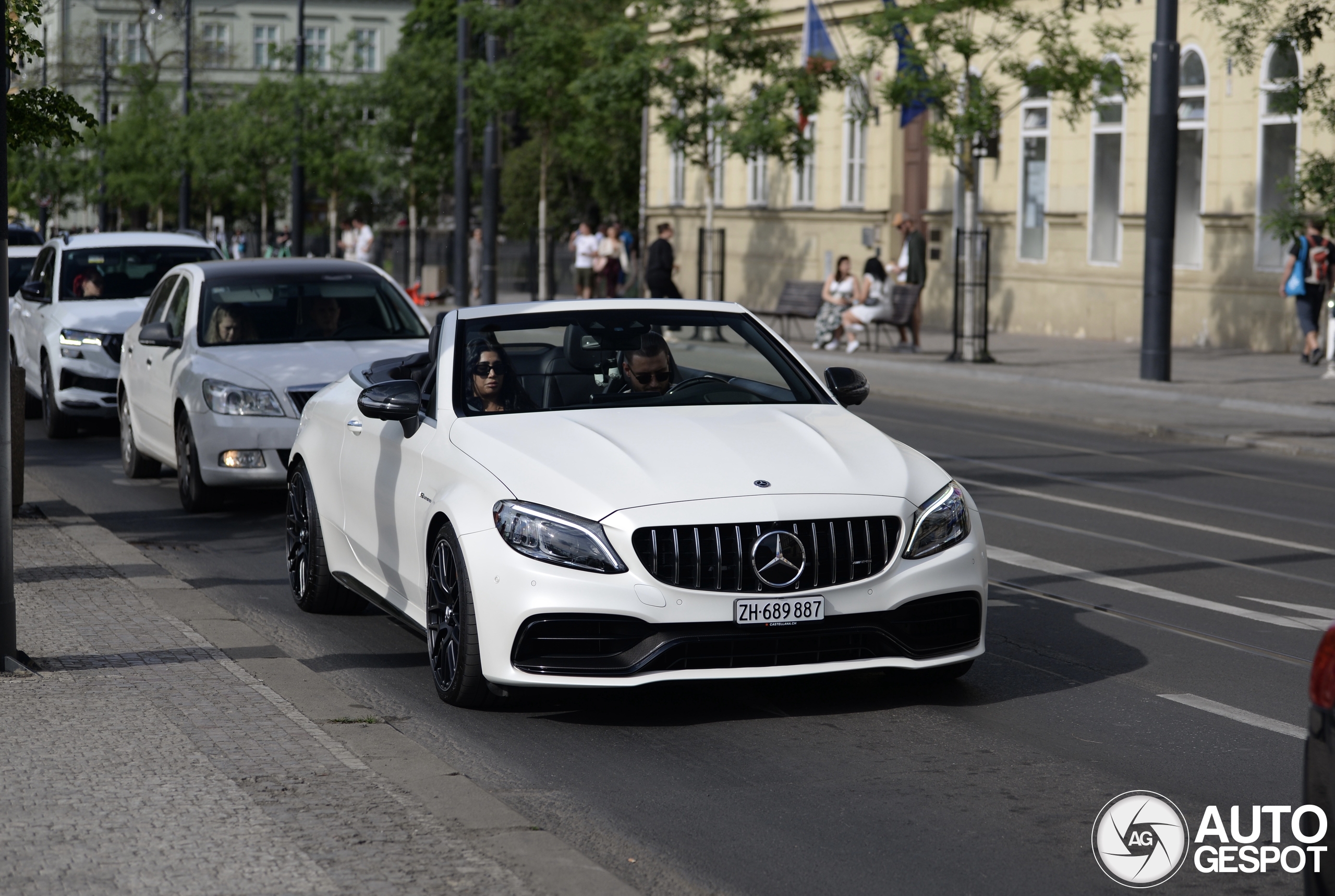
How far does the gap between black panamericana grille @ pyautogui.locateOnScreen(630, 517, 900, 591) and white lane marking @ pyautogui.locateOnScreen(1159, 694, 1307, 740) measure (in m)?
1.45

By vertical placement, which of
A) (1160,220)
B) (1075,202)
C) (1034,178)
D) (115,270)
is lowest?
(115,270)

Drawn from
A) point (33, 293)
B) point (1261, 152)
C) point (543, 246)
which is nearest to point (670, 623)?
point (33, 293)

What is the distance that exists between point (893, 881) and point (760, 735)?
161cm

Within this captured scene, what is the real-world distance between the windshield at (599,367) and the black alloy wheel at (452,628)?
2.48 feet

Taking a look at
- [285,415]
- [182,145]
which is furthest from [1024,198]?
[182,145]

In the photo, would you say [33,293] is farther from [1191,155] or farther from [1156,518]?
[1191,155]

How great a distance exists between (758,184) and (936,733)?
37.4 m

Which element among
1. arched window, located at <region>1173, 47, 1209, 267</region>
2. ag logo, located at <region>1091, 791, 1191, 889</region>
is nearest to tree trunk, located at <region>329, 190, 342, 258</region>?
arched window, located at <region>1173, 47, 1209, 267</region>

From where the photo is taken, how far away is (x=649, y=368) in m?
7.89

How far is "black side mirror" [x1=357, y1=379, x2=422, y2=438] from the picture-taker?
300 inches

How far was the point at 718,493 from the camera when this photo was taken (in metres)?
6.56

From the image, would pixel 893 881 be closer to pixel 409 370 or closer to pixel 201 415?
pixel 409 370

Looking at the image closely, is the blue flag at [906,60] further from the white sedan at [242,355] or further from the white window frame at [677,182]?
the white window frame at [677,182]

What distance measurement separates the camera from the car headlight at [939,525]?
266 inches
